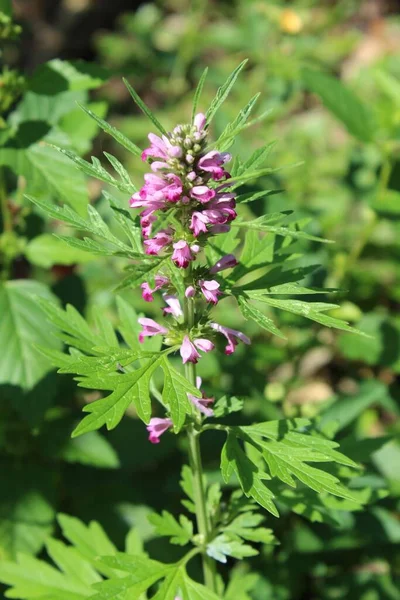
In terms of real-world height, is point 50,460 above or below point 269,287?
below

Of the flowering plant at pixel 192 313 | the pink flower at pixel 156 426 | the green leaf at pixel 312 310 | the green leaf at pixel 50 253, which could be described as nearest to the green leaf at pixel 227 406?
the flowering plant at pixel 192 313

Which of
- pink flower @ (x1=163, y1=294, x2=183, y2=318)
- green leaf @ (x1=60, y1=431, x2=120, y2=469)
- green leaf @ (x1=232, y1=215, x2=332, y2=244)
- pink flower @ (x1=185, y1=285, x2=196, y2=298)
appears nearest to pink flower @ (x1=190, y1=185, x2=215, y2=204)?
green leaf @ (x1=232, y1=215, x2=332, y2=244)

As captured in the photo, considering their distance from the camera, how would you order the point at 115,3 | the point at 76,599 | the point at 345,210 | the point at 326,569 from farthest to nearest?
the point at 115,3 < the point at 345,210 < the point at 326,569 < the point at 76,599

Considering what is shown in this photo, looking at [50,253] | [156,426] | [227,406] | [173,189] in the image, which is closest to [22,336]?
[50,253]

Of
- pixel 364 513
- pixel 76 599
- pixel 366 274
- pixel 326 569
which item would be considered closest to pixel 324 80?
pixel 366 274

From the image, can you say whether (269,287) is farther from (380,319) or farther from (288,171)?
(288,171)

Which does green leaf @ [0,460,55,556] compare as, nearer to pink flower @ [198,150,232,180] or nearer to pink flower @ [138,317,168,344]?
pink flower @ [138,317,168,344]

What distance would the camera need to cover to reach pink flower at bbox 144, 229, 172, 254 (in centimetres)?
141

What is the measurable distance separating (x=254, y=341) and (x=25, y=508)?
54.3 inches

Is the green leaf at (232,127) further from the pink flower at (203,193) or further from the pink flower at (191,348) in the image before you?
the pink flower at (191,348)

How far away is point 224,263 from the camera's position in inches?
61.2

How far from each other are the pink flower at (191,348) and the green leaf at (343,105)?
6.31 ft

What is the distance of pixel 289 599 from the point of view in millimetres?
2770

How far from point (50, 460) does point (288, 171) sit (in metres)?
2.49
